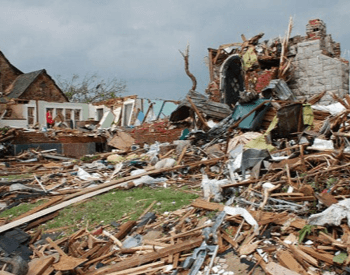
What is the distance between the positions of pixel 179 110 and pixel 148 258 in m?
10.3

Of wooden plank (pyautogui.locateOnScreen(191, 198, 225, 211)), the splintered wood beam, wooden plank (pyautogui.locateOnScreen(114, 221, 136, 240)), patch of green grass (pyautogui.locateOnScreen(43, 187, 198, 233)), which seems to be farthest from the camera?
the splintered wood beam

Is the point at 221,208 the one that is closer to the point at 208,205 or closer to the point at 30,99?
the point at 208,205

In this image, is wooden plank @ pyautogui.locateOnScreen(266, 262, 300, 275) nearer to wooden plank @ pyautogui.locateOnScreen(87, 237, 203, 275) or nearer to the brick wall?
wooden plank @ pyautogui.locateOnScreen(87, 237, 203, 275)

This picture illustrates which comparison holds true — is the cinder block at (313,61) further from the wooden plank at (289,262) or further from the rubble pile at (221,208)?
the wooden plank at (289,262)

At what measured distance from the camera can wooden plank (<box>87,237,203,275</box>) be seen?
14.1ft

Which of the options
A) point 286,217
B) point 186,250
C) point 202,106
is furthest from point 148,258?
point 202,106

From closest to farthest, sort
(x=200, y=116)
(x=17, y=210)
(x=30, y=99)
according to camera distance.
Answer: (x=17, y=210), (x=200, y=116), (x=30, y=99)

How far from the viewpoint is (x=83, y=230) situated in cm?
560

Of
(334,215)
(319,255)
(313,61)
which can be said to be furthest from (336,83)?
(319,255)

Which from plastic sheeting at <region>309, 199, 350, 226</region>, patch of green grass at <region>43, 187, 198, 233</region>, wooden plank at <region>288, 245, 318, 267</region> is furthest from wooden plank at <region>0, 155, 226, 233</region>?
plastic sheeting at <region>309, 199, 350, 226</region>

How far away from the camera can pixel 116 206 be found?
22.2 ft

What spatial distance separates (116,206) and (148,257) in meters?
2.50

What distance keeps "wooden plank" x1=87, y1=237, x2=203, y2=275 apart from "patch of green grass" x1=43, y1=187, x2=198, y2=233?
65.9 inches

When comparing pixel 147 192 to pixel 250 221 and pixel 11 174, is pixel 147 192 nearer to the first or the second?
pixel 250 221
